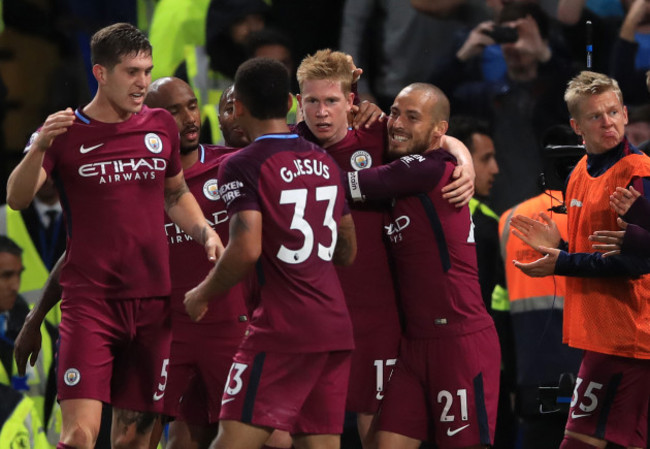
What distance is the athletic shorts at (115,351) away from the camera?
15.3 feet

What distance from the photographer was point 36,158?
178 inches

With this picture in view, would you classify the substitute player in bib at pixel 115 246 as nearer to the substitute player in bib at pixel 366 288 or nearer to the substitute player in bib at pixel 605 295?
the substitute player in bib at pixel 366 288

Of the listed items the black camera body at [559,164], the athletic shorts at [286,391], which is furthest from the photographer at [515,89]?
the athletic shorts at [286,391]

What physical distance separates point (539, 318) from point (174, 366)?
2607 millimetres

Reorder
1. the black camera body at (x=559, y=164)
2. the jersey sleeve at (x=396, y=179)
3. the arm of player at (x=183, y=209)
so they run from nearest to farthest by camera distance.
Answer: the arm of player at (x=183, y=209) < the jersey sleeve at (x=396, y=179) < the black camera body at (x=559, y=164)

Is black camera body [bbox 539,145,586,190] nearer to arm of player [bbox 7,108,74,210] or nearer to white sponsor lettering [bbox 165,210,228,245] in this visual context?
white sponsor lettering [bbox 165,210,228,245]

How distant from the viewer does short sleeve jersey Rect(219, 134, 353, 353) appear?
4336 millimetres

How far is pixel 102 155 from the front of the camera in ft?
15.5

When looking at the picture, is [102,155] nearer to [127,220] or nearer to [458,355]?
[127,220]

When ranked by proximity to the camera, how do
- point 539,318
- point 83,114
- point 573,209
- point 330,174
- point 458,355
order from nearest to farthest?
point 330,174 < point 83,114 < point 458,355 < point 573,209 < point 539,318

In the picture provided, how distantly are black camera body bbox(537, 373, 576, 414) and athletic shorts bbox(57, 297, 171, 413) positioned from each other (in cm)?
240

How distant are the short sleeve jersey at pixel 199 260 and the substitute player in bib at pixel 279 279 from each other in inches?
41.6

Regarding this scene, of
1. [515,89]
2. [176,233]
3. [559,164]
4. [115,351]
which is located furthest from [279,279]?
[515,89]

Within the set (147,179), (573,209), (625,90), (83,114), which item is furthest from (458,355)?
(625,90)
